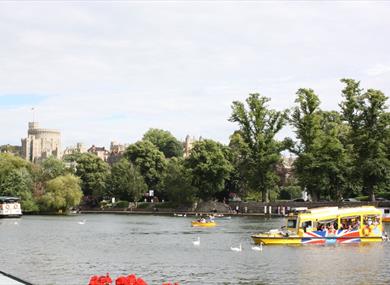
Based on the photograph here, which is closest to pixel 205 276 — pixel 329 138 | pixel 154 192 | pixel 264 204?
pixel 329 138

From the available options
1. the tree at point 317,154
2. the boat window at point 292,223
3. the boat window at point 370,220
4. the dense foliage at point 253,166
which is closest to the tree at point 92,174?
the dense foliage at point 253,166

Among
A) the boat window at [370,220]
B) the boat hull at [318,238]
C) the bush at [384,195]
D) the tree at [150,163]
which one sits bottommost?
the boat hull at [318,238]

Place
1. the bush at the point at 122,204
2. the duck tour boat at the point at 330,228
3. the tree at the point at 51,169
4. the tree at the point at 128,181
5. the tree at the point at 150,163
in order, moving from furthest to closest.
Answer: the tree at the point at 150,163
the bush at the point at 122,204
the tree at the point at 51,169
the tree at the point at 128,181
the duck tour boat at the point at 330,228

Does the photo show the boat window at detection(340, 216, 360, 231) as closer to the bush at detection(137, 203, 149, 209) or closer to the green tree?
the green tree

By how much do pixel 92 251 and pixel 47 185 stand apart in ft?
255

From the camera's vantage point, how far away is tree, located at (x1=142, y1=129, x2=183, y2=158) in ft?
577

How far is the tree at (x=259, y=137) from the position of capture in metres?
113

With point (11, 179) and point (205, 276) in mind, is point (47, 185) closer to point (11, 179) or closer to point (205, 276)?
point (11, 179)

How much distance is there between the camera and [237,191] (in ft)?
439

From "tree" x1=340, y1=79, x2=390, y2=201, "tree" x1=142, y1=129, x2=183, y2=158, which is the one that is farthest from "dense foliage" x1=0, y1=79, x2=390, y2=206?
"tree" x1=142, y1=129, x2=183, y2=158

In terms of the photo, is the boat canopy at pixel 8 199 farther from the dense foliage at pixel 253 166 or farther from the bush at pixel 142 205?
the bush at pixel 142 205

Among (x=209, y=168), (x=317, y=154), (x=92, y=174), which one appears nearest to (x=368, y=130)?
(x=317, y=154)

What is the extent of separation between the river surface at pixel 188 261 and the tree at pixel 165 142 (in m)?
111

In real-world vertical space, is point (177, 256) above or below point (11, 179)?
below
